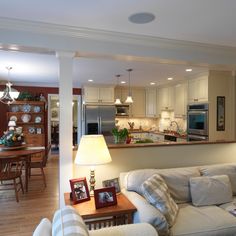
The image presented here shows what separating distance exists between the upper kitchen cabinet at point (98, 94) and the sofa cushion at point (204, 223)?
15.7 feet

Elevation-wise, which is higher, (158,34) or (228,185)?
(158,34)

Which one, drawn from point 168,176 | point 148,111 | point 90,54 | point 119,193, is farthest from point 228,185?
point 148,111

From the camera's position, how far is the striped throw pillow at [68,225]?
1.37m

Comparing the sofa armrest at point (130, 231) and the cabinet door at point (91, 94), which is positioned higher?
the cabinet door at point (91, 94)

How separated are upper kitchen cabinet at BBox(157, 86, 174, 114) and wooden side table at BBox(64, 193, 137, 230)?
4500 millimetres

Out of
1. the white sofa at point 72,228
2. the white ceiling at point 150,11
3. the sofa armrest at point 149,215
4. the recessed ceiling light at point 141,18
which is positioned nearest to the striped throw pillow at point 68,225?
the white sofa at point 72,228

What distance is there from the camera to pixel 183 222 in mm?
2119

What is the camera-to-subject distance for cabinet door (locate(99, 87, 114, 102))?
6.78m

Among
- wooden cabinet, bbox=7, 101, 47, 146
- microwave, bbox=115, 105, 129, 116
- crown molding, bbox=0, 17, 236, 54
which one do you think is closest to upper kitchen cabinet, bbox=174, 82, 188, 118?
microwave, bbox=115, 105, 129, 116

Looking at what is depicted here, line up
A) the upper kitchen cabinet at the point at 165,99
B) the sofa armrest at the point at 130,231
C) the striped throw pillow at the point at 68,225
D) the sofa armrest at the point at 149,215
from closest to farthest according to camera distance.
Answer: the striped throw pillow at the point at 68,225 → the sofa armrest at the point at 130,231 → the sofa armrest at the point at 149,215 → the upper kitchen cabinet at the point at 165,99

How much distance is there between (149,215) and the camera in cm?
198

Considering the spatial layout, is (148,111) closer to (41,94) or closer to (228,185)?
(41,94)

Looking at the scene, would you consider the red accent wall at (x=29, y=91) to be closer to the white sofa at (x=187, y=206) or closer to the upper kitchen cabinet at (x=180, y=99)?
the upper kitchen cabinet at (x=180, y=99)

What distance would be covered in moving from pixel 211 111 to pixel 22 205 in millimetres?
4091
